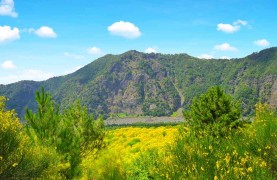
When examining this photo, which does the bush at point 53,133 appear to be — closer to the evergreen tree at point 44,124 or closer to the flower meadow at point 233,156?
the evergreen tree at point 44,124

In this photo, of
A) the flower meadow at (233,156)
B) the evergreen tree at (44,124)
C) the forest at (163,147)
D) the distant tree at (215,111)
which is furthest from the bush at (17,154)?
the distant tree at (215,111)

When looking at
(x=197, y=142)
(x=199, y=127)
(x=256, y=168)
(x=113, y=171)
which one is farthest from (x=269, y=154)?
(x=113, y=171)

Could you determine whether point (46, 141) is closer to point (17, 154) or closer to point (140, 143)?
point (17, 154)

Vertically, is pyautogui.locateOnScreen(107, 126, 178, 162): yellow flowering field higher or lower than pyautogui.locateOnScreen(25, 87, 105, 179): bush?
lower

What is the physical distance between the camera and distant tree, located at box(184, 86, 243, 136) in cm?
2670

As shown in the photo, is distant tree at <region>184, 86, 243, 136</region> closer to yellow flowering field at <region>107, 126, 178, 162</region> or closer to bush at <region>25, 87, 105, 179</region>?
yellow flowering field at <region>107, 126, 178, 162</region>

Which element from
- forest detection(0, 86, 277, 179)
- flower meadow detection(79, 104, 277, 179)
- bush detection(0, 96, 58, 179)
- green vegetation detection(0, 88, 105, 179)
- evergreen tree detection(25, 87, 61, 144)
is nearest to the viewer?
flower meadow detection(79, 104, 277, 179)

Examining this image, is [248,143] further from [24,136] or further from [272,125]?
[24,136]

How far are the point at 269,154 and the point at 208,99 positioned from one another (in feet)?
45.4

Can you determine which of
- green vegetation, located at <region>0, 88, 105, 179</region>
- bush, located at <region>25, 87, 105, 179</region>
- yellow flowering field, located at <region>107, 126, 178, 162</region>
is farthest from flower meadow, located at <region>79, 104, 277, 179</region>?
yellow flowering field, located at <region>107, 126, 178, 162</region>

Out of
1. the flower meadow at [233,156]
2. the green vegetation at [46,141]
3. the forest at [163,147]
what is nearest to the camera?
the flower meadow at [233,156]

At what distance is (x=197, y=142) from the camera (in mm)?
17641

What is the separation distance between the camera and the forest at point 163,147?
13.8 meters

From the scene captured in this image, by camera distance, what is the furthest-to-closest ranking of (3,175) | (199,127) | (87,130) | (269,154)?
(87,130) < (199,127) < (3,175) < (269,154)
